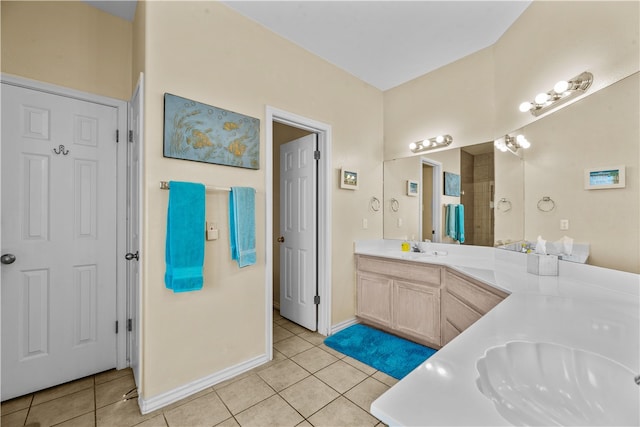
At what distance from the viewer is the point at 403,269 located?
8.58 feet

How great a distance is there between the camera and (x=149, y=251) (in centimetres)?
171

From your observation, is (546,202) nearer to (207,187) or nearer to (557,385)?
(557,385)

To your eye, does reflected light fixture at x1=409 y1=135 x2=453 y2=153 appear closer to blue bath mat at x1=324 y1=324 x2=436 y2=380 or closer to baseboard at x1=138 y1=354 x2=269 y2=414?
blue bath mat at x1=324 y1=324 x2=436 y2=380

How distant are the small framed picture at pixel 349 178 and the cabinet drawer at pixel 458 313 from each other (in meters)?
1.37

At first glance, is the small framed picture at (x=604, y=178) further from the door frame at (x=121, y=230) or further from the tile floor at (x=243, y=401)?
the door frame at (x=121, y=230)

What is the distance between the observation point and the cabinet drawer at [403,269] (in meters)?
2.41

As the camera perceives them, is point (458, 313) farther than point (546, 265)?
Yes

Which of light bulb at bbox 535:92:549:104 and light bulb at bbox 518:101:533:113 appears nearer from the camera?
light bulb at bbox 535:92:549:104

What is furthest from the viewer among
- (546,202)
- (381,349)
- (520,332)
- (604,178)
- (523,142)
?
(381,349)

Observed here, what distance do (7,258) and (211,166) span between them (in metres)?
1.40

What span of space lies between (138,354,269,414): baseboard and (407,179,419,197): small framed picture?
2.22m

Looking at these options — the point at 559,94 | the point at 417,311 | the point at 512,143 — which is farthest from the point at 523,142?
the point at 417,311

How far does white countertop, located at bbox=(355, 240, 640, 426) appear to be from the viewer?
497 mm

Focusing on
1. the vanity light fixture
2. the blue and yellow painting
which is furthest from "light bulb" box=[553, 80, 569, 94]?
the blue and yellow painting
